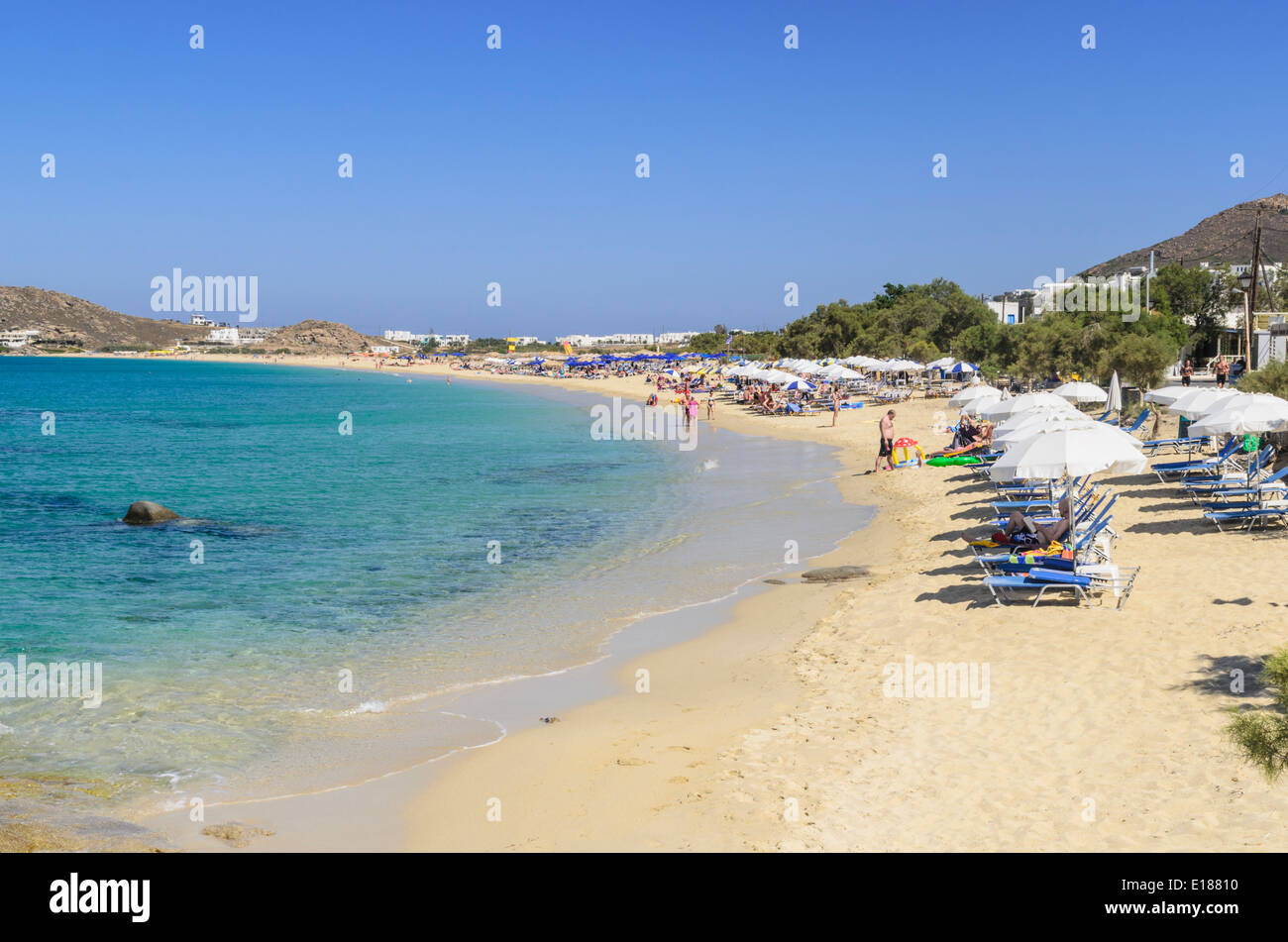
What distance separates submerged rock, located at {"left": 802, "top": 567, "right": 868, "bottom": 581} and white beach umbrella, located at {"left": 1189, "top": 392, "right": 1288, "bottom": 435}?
5.33 m

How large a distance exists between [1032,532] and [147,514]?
1789 cm

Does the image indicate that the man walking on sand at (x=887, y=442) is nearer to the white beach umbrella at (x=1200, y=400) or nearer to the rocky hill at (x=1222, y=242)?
the white beach umbrella at (x=1200, y=400)

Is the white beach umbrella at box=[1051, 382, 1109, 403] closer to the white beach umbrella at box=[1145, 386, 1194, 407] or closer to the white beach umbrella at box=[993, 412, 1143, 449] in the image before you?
the white beach umbrella at box=[1145, 386, 1194, 407]

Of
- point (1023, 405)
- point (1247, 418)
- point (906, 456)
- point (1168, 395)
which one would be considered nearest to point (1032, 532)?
point (1247, 418)

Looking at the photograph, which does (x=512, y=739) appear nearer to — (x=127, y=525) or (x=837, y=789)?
(x=837, y=789)

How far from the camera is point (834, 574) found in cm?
1432

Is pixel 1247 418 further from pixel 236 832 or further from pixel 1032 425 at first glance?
pixel 236 832

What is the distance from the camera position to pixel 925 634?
10531mm

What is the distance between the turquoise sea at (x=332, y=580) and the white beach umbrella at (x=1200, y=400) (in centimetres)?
596
